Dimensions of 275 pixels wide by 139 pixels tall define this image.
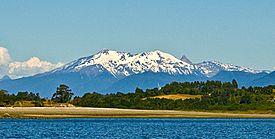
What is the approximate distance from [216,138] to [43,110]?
94.1 metres

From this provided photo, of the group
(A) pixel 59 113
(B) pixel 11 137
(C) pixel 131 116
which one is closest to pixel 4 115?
(A) pixel 59 113

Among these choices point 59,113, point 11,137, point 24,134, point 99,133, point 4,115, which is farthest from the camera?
point 59,113

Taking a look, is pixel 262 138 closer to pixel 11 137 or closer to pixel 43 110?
pixel 11 137

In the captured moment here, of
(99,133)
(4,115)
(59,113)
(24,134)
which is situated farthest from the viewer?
(59,113)

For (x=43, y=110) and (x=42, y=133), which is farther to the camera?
(x=43, y=110)

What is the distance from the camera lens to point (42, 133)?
340 ft

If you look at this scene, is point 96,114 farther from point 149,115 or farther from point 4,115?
point 4,115

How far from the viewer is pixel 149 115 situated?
625ft

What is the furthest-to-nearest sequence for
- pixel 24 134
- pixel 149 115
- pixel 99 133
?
1. pixel 149 115
2. pixel 99 133
3. pixel 24 134

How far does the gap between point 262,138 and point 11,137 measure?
1355 inches

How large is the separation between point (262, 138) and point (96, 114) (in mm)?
87833

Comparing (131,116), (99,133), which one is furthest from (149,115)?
(99,133)

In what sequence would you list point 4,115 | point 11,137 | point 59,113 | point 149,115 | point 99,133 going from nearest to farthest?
point 11,137, point 99,133, point 4,115, point 59,113, point 149,115

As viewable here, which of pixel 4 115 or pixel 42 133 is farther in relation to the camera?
pixel 4 115
